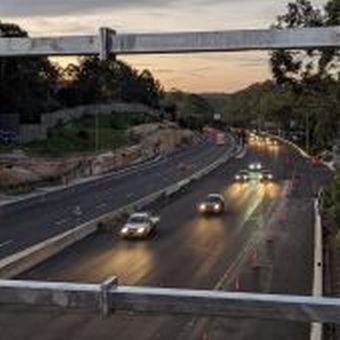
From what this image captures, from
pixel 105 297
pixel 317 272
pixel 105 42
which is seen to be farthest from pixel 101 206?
pixel 105 297

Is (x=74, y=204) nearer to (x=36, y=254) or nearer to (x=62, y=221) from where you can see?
(x=62, y=221)

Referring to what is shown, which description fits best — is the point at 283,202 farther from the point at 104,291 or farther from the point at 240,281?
the point at 104,291

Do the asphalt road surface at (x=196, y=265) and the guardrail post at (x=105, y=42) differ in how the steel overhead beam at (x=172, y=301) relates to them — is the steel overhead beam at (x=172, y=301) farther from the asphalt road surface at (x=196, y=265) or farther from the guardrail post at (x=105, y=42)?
the guardrail post at (x=105, y=42)

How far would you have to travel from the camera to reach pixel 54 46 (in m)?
9.93

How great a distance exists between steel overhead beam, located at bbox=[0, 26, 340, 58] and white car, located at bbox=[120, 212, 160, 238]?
141ft

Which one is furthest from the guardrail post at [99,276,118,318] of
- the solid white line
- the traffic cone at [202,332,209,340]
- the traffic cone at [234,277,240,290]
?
the traffic cone at [234,277,240,290]

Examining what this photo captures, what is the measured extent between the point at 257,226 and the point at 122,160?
6276cm

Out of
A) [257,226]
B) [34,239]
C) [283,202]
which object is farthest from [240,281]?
[283,202]

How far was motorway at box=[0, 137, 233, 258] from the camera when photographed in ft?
174

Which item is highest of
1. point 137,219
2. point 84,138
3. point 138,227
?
point 137,219

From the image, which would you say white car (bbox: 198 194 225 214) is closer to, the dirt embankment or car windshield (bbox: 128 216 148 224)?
car windshield (bbox: 128 216 148 224)

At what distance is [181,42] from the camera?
9.23 m

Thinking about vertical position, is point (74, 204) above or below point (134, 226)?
below

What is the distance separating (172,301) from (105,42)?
2742 millimetres
